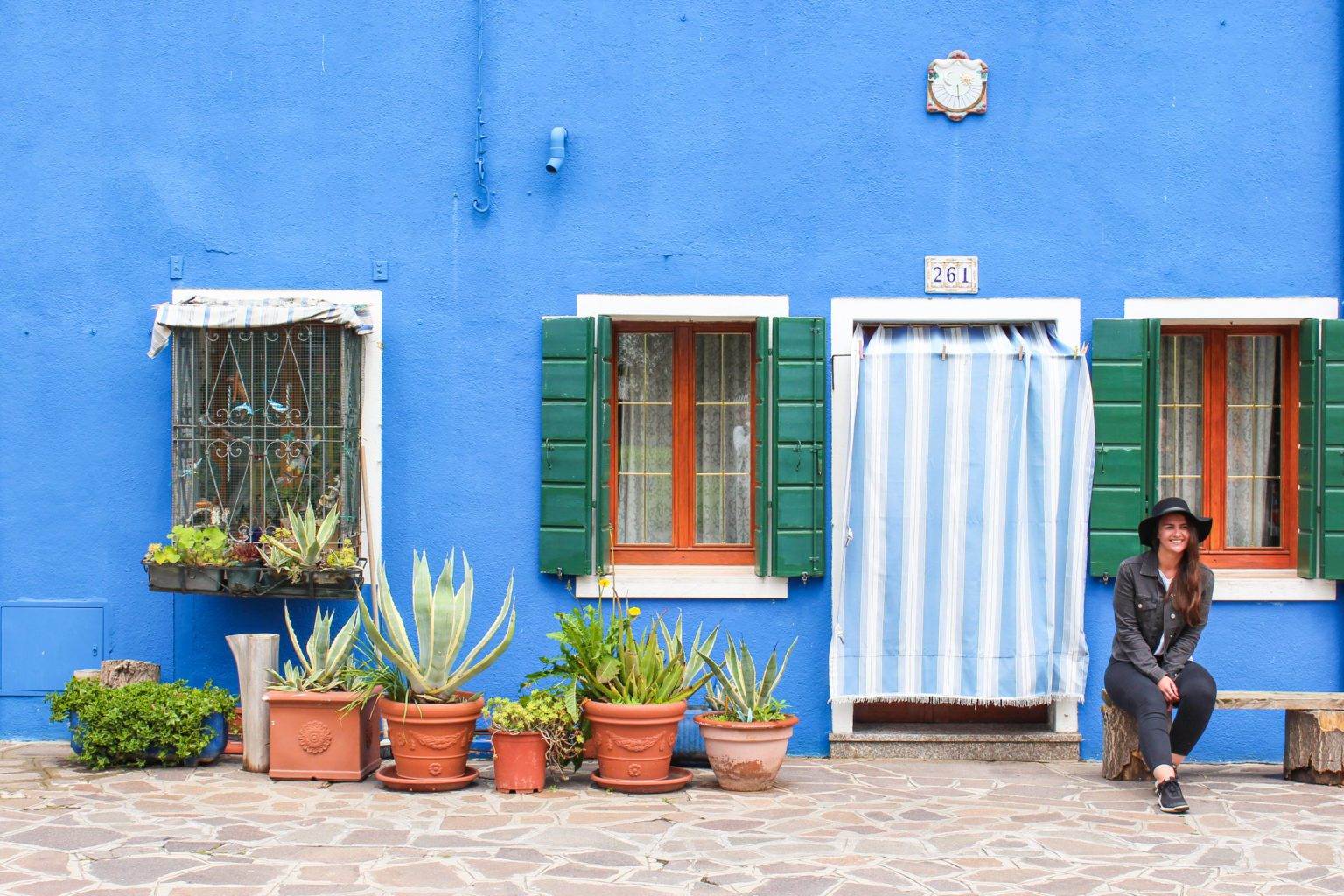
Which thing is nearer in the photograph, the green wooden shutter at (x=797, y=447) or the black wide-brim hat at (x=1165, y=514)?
the black wide-brim hat at (x=1165, y=514)

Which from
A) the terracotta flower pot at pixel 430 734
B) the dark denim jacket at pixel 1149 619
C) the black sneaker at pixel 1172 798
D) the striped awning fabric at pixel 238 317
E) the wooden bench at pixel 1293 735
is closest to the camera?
the black sneaker at pixel 1172 798

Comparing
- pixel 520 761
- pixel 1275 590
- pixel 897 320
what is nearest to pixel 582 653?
pixel 520 761

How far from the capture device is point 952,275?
7.80 meters

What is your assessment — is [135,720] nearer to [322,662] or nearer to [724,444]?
[322,662]

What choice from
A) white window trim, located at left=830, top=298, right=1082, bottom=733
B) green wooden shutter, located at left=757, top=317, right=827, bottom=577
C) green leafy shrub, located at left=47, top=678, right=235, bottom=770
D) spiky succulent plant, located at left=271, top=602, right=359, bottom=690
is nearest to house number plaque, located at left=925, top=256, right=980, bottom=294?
white window trim, located at left=830, top=298, right=1082, bottom=733

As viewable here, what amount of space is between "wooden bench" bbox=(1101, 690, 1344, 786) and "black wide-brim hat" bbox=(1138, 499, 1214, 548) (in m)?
0.80

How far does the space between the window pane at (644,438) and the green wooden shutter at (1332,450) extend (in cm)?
345

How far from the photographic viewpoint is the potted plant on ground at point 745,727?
678 cm

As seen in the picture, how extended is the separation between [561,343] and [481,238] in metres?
0.72

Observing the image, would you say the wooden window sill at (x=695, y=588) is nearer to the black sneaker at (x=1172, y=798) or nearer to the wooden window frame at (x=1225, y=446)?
the wooden window frame at (x=1225, y=446)

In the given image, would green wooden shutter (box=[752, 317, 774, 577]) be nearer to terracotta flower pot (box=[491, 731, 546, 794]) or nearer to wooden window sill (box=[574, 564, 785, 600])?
wooden window sill (box=[574, 564, 785, 600])

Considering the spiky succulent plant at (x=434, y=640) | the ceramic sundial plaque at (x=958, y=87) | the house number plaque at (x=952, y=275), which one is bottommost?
the spiky succulent plant at (x=434, y=640)

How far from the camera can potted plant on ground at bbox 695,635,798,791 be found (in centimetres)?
678

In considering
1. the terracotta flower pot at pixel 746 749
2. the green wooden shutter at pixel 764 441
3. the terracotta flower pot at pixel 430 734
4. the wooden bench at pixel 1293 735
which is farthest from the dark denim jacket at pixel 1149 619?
the terracotta flower pot at pixel 430 734
